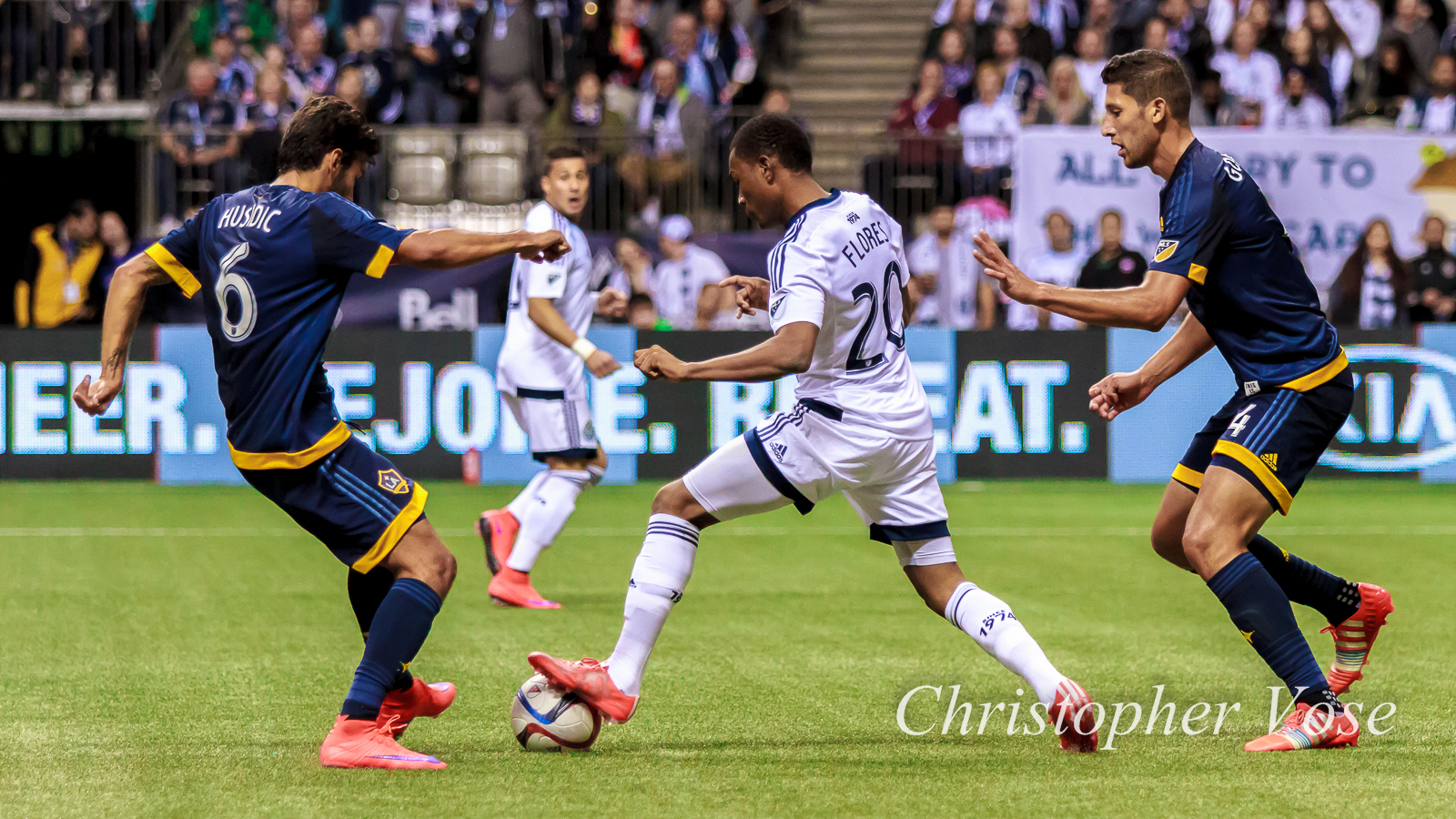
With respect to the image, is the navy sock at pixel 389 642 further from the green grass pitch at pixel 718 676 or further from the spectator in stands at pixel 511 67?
the spectator in stands at pixel 511 67

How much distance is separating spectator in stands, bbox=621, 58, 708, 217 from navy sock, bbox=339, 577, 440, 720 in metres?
13.0

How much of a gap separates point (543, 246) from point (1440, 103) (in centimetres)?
1556

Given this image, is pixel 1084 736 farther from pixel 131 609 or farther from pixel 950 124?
pixel 950 124

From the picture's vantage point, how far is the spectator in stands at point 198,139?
1800 centimetres

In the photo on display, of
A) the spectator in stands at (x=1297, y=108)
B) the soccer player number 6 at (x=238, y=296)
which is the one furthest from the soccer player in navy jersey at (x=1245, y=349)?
the spectator in stands at (x=1297, y=108)

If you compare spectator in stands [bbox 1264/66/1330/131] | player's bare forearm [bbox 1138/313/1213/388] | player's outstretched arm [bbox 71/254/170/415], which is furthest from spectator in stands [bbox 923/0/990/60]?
player's outstretched arm [bbox 71/254/170/415]

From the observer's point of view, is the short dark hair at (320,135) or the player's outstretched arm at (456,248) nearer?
the player's outstretched arm at (456,248)

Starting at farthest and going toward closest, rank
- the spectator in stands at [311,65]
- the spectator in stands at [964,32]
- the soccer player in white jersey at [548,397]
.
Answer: the spectator in stands at [964,32] < the spectator in stands at [311,65] < the soccer player in white jersey at [548,397]

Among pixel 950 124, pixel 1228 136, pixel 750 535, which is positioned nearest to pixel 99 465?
pixel 750 535

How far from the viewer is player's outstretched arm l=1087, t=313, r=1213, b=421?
6223mm

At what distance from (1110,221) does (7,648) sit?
11.0 meters

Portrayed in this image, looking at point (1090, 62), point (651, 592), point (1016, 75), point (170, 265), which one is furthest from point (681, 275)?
point (170, 265)

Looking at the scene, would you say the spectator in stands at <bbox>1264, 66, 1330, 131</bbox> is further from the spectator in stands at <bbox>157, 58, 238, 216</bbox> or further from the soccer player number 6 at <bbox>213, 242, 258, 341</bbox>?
the soccer player number 6 at <bbox>213, 242, 258, 341</bbox>

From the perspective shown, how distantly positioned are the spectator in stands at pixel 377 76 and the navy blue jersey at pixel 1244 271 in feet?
47.1
